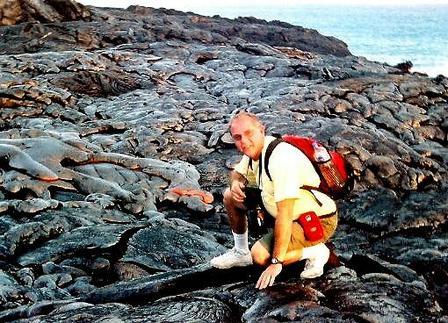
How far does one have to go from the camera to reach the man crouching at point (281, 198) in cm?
552

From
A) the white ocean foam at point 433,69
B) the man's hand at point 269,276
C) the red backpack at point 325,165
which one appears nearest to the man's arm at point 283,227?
the man's hand at point 269,276

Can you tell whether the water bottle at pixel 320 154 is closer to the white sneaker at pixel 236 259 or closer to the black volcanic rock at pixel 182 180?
the black volcanic rock at pixel 182 180

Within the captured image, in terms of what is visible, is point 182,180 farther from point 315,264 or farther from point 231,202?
point 315,264

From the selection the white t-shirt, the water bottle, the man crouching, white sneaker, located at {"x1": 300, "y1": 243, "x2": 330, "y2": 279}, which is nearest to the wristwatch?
the man crouching

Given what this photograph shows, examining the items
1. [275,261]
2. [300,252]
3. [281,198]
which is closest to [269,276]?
[275,261]

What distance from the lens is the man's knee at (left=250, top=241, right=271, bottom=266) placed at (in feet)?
19.4

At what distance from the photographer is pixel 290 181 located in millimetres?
5496

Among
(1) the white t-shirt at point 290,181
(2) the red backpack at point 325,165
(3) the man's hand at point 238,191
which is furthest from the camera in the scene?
(3) the man's hand at point 238,191

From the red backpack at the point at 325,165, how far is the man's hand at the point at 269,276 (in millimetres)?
883

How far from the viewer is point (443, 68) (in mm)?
74312

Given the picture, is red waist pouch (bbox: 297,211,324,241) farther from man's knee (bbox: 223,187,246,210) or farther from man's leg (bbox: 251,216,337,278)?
man's knee (bbox: 223,187,246,210)

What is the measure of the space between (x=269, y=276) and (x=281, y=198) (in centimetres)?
79

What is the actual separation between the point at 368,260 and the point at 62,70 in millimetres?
17396

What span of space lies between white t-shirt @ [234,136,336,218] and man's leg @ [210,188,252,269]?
0.43m
